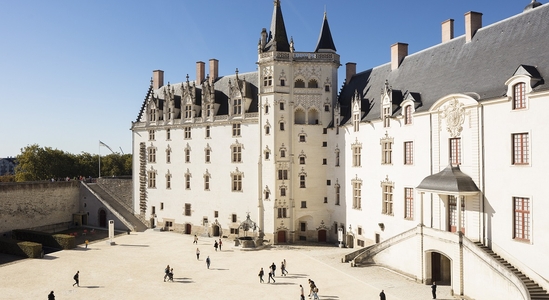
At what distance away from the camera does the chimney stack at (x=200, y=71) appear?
46519 mm

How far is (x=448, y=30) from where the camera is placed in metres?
30.6

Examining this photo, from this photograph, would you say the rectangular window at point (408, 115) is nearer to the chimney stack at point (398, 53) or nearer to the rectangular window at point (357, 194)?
the rectangular window at point (357, 194)

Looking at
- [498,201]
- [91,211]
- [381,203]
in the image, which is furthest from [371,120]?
[91,211]

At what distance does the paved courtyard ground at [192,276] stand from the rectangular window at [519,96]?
34.8ft

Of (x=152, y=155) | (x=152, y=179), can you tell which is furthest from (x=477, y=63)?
(x=152, y=179)

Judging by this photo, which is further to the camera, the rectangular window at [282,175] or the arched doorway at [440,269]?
the rectangular window at [282,175]

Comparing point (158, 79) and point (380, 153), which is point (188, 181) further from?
point (380, 153)

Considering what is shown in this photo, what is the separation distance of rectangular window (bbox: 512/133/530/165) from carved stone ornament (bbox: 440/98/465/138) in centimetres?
329

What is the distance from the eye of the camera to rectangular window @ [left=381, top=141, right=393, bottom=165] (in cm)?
2966

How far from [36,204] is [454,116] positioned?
41.8 m

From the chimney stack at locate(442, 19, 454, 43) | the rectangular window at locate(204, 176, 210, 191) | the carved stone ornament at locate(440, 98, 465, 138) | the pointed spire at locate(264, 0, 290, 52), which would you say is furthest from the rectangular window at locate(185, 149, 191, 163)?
the carved stone ornament at locate(440, 98, 465, 138)

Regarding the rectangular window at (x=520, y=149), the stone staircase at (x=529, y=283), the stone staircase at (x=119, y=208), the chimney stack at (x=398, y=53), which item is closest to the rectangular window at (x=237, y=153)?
the stone staircase at (x=119, y=208)

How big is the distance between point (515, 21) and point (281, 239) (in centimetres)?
2430

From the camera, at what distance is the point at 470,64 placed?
85.7ft
